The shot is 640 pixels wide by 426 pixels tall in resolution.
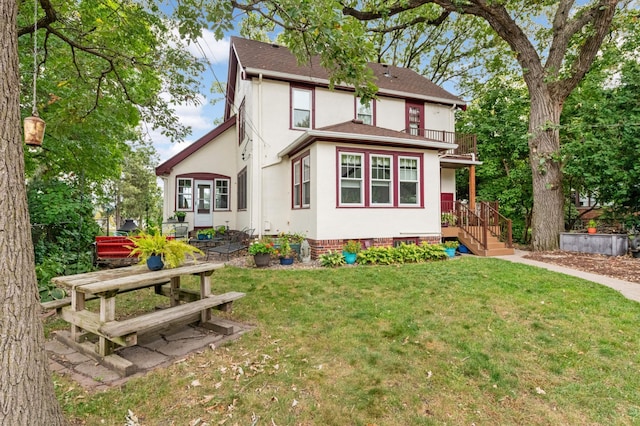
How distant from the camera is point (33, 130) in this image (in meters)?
3.21

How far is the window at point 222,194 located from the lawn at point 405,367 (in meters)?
9.79

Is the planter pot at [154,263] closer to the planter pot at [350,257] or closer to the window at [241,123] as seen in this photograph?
the planter pot at [350,257]

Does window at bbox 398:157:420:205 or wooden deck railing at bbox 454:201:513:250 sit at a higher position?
window at bbox 398:157:420:205

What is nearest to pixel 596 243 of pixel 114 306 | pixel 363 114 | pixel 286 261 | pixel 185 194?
pixel 363 114

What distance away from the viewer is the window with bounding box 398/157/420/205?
10.1 metres

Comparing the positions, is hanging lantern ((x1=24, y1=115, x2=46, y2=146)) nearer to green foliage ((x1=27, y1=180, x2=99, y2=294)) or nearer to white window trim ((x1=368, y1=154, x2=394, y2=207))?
green foliage ((x1=27, y1=180, x2=99, y2=294))

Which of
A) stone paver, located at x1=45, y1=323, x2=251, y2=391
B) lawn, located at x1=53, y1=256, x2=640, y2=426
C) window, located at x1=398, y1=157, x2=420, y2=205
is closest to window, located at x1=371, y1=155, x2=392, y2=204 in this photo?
window, located at x1=398, y1=157, x2=420, y2=205

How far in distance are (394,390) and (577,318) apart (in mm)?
3557

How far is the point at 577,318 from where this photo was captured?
4625 millimetres

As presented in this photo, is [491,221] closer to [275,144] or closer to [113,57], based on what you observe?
[275,144]

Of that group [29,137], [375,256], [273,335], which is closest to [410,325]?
[273,335]

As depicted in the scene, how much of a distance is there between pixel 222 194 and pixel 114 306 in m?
11.9

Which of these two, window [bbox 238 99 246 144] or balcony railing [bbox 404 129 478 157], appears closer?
window [bbox 238 99 246 144]

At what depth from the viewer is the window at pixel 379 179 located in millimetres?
9484
